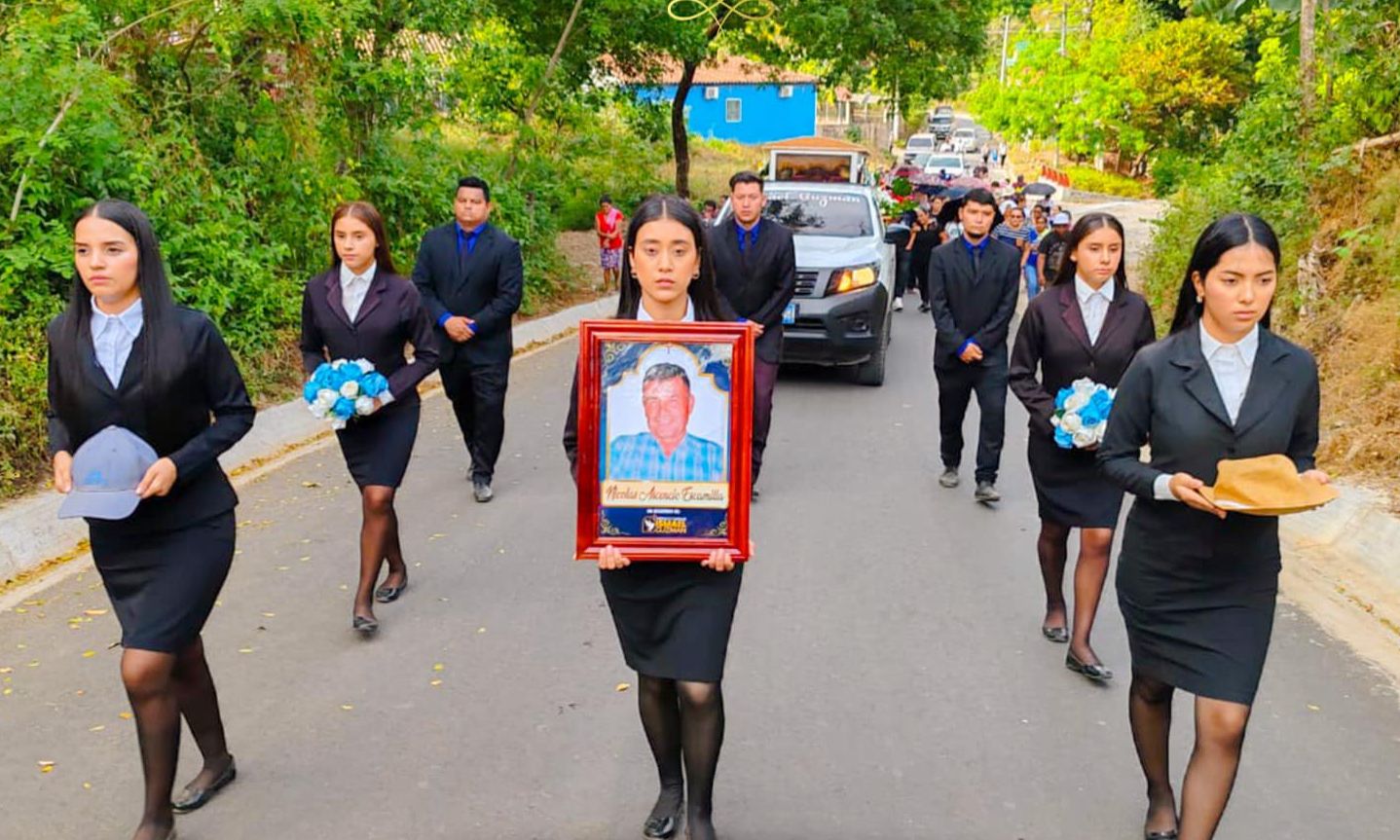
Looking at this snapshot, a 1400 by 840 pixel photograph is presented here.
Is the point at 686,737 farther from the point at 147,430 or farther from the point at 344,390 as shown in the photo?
the point at 344,390

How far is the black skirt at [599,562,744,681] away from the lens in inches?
146

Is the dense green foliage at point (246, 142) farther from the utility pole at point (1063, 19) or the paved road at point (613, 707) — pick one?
the utility pole at point (1063, 19)

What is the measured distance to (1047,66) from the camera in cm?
4762

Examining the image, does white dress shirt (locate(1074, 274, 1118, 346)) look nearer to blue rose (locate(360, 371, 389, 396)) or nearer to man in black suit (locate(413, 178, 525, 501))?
Answer: blue rose (locate(360, 371, 389, 396))

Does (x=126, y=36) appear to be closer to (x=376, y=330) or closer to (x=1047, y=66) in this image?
(x=376, y=330)

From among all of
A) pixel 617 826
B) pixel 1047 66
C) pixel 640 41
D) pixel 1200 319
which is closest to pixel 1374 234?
pixel 1200 319

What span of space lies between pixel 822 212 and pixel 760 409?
9.81 m

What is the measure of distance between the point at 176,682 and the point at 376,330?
2.26m

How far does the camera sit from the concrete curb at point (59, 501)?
275 inches

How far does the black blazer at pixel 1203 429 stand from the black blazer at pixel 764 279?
456cm

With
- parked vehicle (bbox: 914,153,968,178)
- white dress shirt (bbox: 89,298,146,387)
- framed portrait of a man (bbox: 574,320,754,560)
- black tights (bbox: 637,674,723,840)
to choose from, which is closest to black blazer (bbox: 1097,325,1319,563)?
framed portrait of a man (bbox: 574,320,754,560)

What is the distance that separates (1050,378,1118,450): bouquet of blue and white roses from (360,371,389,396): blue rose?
10.0ft

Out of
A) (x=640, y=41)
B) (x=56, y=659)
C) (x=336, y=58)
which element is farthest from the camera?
(x=640, y=41)

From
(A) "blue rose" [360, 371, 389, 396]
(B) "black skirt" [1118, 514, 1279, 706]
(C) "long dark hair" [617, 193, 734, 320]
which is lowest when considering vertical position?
(B) "black skirt" [1118, 514, 1279, 706]
